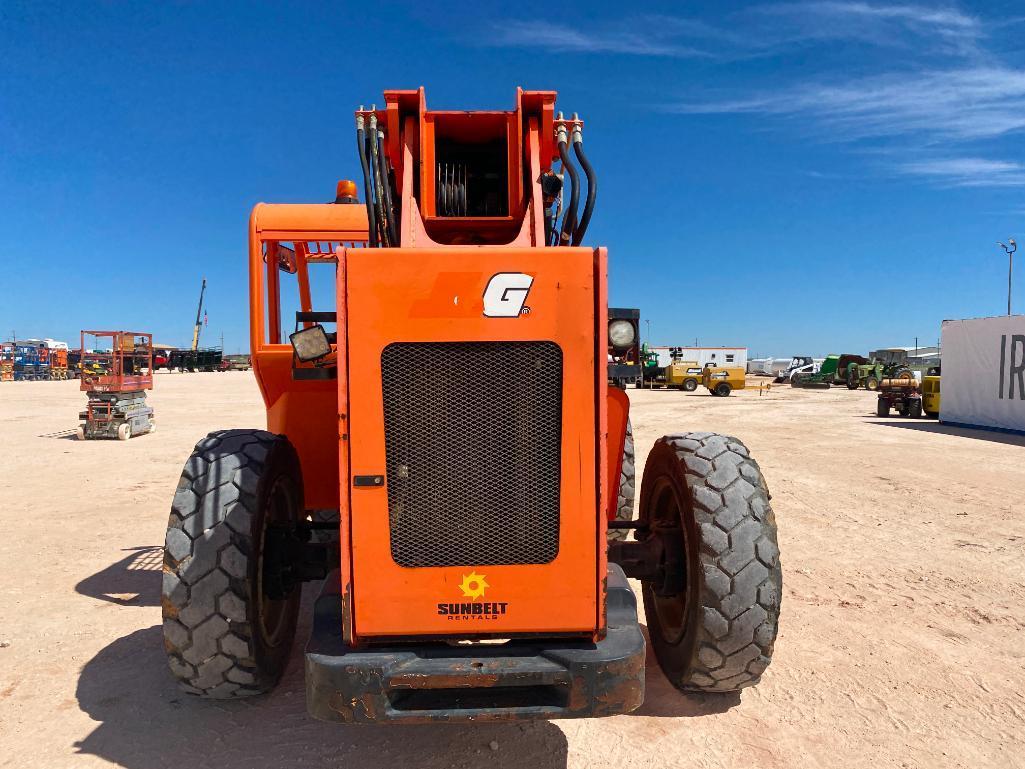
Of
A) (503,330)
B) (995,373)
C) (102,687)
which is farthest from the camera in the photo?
(995,373)

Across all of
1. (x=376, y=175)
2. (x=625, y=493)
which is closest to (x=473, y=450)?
(x=376, y=175)

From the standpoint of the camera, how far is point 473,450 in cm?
264

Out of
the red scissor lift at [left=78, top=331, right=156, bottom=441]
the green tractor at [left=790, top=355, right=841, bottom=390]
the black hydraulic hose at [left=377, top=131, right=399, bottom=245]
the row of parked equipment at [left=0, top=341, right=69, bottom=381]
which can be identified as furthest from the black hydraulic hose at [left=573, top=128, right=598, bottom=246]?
the row of parked equipment at [left=0, top=341, right=69, bottom=381]

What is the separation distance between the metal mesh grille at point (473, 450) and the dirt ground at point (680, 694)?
1.11 meters

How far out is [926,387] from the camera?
22516 mm

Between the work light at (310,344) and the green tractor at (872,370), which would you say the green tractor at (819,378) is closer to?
the green tractor at (872,370)

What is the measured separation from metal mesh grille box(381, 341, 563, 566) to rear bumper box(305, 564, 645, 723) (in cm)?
37

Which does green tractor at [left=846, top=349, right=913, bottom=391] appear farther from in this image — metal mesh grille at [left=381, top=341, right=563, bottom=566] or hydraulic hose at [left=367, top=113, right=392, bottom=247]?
metal mesh grille at [left=381, top=341, right=563, bottom=566]

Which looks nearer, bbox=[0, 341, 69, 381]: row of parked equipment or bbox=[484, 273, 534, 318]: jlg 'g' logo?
bbox=[484, 273, 534, 318]: jlg 'g' logo

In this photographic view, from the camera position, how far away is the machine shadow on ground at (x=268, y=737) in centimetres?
300

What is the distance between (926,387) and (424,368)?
80.4 ft

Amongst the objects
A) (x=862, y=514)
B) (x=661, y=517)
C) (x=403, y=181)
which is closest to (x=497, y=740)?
(x=661, y=517)

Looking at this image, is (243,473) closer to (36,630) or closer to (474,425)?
(474,425)

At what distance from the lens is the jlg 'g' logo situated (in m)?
2.54
